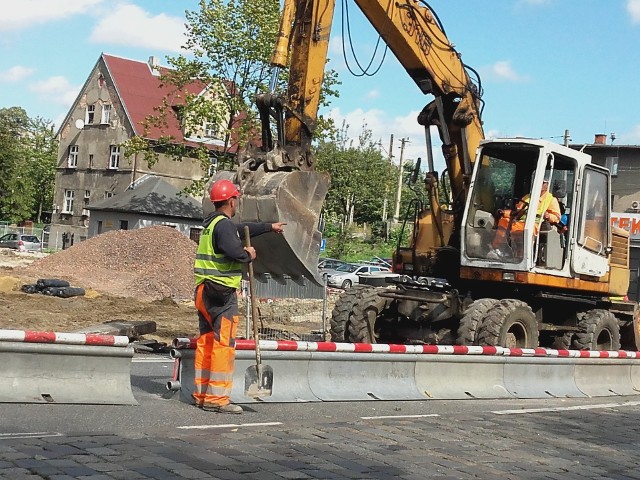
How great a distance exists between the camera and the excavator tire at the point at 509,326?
1305 cm

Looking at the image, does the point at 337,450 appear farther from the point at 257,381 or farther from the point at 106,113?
the point at 106,113

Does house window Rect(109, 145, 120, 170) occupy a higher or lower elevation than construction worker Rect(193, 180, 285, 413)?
higher

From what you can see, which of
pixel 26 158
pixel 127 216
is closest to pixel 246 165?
pixel 127 216

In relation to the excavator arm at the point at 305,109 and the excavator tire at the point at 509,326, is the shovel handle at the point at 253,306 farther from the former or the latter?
the excavator tire at the point at 509,326

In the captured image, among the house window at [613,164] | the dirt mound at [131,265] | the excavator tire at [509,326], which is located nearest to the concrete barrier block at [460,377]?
the excavator tire at [509,326]

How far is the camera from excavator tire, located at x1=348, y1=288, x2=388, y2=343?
1395 centimetres

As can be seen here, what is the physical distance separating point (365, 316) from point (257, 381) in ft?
16.3

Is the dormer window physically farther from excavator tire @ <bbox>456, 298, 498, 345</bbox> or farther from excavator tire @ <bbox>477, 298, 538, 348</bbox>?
excavator tire @ <bbox>456, 298, 498, 345</bbox>

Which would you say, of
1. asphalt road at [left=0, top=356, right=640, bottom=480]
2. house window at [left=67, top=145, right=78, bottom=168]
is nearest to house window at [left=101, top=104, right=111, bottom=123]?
house window at [left=67, top=145, right=78, bottom=168]

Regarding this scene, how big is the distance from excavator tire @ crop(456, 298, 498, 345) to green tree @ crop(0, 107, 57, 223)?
55.2 metres

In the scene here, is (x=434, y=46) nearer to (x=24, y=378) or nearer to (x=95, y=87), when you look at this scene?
(x=24, y=378)

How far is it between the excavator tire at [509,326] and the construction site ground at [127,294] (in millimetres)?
5125

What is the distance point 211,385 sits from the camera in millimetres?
8578

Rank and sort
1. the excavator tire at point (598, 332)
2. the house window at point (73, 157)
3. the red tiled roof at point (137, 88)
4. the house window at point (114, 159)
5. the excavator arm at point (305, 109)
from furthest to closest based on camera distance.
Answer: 1. the house window at point (73, 157)
2. the house window at point (114, 159)
3. the red tiled roof at point (137, 88)
4. the excavator tire at point (598, 332)
5. the excavator arm at point (305, 109)
